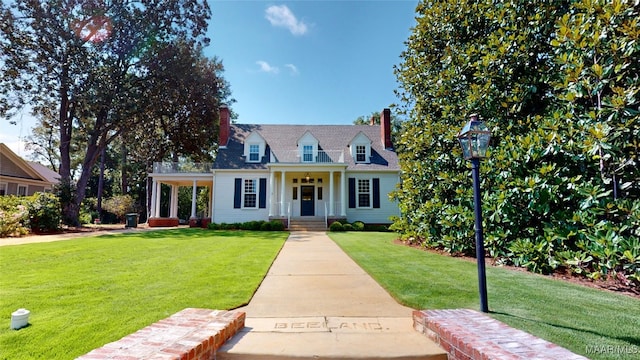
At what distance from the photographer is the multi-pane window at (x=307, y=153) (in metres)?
19.9

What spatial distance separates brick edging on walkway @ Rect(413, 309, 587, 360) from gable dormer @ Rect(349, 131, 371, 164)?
1677cm

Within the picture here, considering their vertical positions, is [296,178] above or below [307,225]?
above

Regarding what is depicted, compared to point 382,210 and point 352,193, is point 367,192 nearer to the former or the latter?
point 352,193

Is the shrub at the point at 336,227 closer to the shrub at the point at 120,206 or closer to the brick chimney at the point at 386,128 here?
the brick chimney at the point at 386,128

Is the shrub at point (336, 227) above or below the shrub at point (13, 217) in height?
below

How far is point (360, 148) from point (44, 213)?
16723mm

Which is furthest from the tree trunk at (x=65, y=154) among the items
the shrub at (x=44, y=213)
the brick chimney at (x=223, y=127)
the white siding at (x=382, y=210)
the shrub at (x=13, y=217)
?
the white siding at (x=382, y=210)

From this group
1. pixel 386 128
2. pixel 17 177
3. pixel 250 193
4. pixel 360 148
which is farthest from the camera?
pixel 17 177

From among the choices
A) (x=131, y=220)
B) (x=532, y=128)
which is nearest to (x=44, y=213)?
(x=131, y=220)

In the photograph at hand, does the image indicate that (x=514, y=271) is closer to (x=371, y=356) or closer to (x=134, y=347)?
(x=371, y=356)

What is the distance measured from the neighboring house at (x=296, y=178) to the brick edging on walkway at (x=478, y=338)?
14.7 metres

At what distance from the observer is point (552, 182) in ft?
19.6

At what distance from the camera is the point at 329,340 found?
3.09m

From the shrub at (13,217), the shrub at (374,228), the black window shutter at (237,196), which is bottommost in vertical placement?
the shrub at (374,228)
